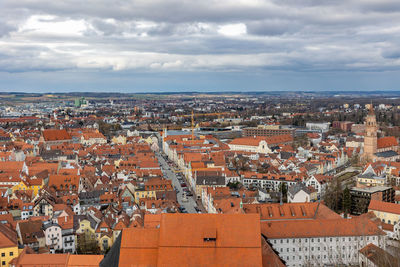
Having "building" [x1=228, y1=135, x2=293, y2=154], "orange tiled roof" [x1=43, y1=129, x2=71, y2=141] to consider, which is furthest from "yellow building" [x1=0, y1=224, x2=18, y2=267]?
"orange tiled roof" [x1=43, y1=129, x2=71, y2=141]

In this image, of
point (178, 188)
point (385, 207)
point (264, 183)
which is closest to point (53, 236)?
point (178, 188)

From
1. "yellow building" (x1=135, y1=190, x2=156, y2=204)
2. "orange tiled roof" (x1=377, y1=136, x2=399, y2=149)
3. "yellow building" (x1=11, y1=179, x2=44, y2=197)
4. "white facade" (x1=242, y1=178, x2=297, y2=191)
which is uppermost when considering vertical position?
"orange tiled roof" (x1=377, y1=136, x2=399, y2=149)

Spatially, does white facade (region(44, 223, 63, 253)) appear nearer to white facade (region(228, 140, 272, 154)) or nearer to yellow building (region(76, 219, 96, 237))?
yellow building (region(76, 219, 96, 237))

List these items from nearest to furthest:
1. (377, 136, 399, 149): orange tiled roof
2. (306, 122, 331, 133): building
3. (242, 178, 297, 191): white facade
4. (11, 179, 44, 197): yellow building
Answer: (11, 179, 44, 197): yellow building → (242, 178, 297, 191): white facade → (377, 136, 399, 149): orange tiled roof → (306, 122, 331, 133): building

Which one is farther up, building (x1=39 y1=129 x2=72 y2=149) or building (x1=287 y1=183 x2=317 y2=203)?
building (x1=39 y1=129 x2=72 y2=149)

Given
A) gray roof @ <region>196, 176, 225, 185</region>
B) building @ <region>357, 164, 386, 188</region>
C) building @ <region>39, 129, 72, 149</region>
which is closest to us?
gray roof @ <region>196, 176, 225, 185</region>

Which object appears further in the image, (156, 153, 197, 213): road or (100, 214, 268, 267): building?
(156, 153, 197, 213): road

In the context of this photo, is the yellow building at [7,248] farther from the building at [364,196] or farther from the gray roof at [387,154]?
the gray roof at [387,154]
